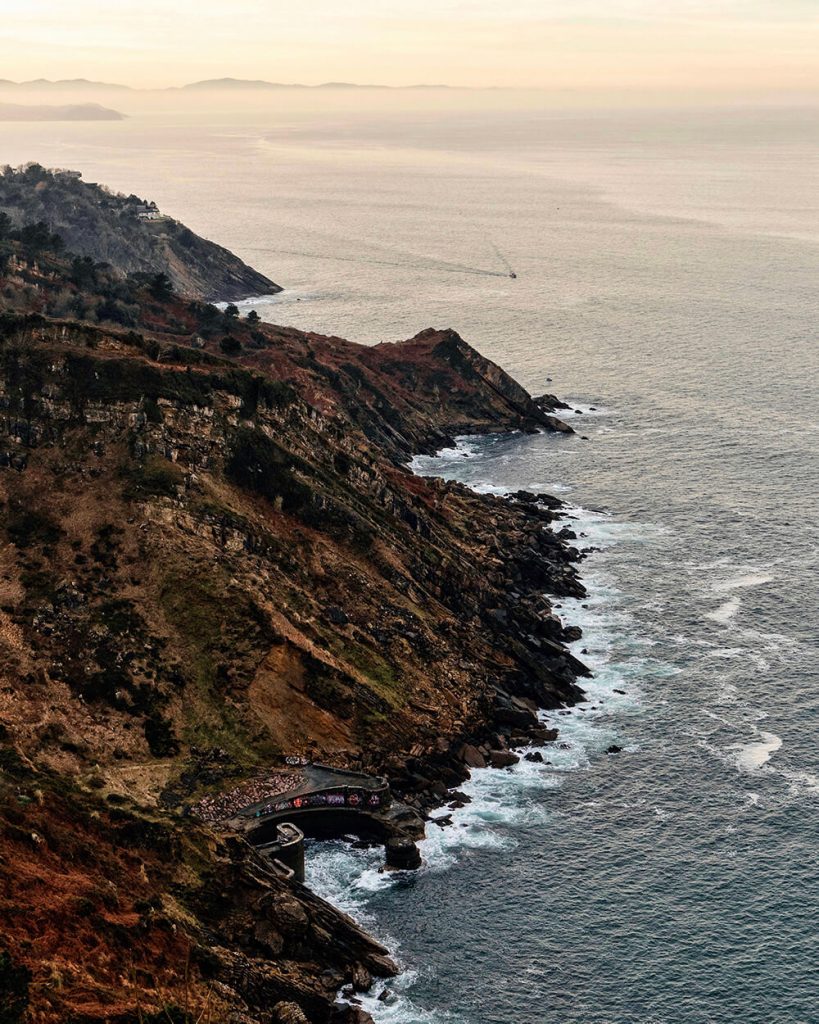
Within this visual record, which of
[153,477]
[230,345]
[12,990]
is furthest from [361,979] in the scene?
[230,345]

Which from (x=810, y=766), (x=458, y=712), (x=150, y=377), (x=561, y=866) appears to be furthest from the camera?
(x=150, y=377)

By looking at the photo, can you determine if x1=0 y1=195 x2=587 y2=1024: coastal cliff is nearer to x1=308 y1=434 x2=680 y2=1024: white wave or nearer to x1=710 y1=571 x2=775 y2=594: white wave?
x1=308 y1=434 x2=680 y2=1024: white wave

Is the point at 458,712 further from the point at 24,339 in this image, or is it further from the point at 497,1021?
the point at 24,339

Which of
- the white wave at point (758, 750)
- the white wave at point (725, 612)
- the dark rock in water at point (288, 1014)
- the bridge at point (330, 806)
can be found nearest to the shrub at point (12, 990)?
the dark rock in water at point (288, 1014)

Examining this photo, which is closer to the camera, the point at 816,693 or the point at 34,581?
the point at 34,581

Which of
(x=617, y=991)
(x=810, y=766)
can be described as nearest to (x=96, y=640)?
(x=617, y=991)

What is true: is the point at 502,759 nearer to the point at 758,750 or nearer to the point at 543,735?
the point at 543,735
